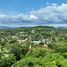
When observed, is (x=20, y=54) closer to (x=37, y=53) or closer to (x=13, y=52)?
(x=13, y=52)

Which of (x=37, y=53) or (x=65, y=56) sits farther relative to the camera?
(x=37, y=53)

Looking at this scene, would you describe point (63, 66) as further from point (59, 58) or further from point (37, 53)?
point (37, 53)

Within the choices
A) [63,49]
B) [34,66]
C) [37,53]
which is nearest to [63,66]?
[34,66]

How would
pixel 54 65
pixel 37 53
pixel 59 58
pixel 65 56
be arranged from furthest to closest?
pixel 37 53 → pixel 65 56 → pixel 59 58 → pixel 54 65

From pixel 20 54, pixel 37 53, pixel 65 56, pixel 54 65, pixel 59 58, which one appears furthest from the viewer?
pixel 20 54

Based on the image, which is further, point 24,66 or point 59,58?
point 59,58

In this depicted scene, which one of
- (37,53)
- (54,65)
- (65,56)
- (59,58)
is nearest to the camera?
(54,65)

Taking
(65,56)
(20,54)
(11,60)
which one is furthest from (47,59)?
(20,54)

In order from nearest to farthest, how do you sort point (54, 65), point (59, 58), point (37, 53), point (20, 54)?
point (54, 65), point (59, 58), point (37, 53), point (20, 54)
